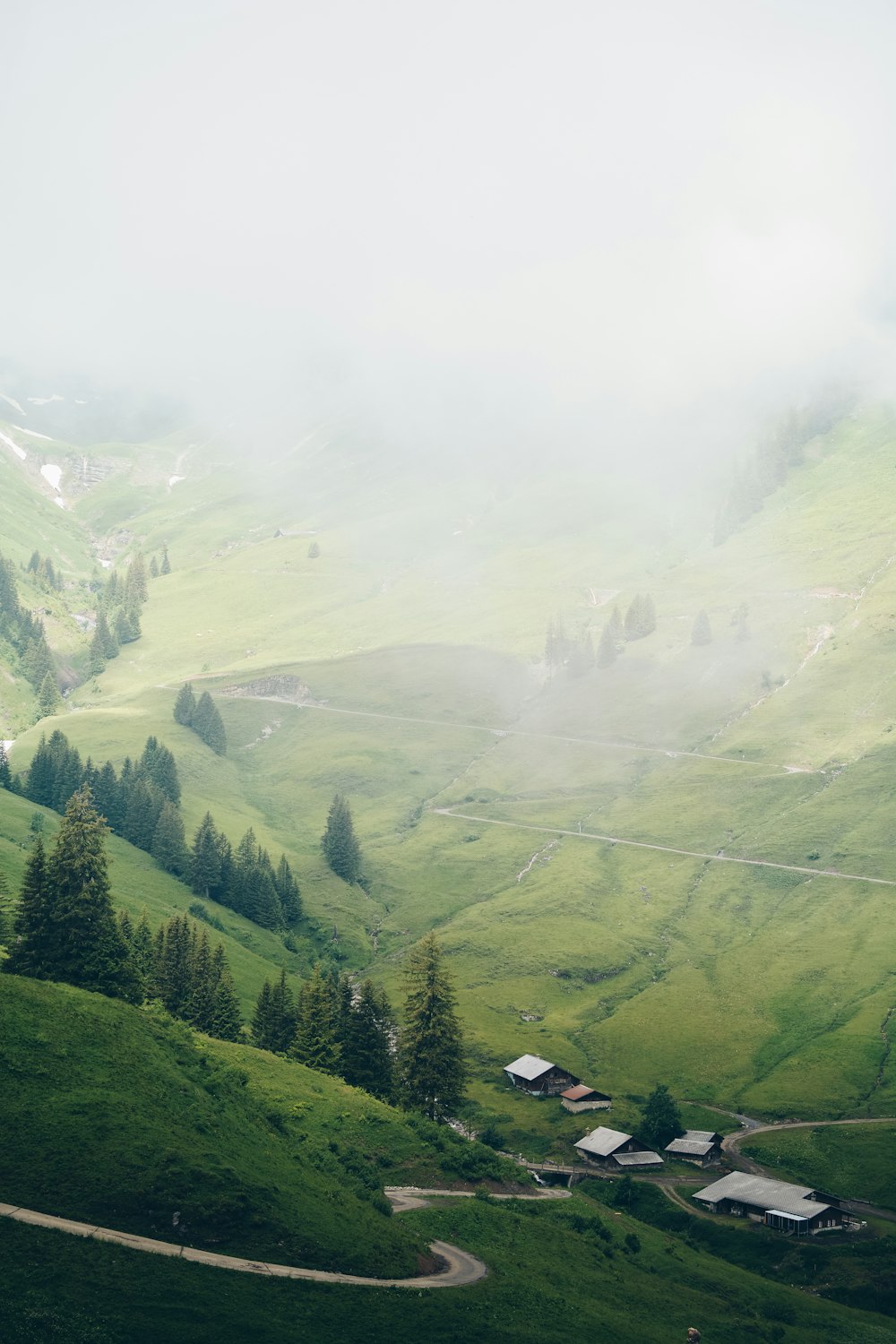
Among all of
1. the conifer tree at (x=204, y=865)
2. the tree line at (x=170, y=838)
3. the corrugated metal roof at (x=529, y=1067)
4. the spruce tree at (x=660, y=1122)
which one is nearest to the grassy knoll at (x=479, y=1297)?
the spruce tree at (x=660, y=1122)

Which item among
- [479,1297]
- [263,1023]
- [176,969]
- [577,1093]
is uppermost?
[176,969]

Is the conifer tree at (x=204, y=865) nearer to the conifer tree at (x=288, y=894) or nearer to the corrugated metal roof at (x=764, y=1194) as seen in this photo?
the conifer tree at (x=288, y=894)

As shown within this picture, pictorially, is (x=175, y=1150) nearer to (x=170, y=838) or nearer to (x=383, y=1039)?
(x=383, y=1039)

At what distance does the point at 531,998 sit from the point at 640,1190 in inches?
2247

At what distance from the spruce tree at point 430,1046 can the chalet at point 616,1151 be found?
13550mm

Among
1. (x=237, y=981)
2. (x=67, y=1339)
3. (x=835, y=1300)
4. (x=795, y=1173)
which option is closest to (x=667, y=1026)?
(x=795, y=1173)

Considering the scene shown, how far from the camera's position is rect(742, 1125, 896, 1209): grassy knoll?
95.6m

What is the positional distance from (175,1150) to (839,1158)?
72349 millimetres

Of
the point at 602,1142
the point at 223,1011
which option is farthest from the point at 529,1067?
the point at 223,1011

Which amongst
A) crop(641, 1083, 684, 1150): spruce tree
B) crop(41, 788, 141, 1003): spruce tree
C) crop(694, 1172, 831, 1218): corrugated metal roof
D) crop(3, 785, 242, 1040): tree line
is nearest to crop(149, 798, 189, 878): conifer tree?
crop(641, 1083, 684, 1150): spruce tree

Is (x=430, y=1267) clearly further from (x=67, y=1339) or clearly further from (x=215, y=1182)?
(x=67, y=1339)

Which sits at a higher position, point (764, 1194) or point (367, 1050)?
point (367, 1050)

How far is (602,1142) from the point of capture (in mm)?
103688

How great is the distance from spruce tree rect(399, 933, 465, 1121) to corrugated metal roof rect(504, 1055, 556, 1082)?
71.1 feet
